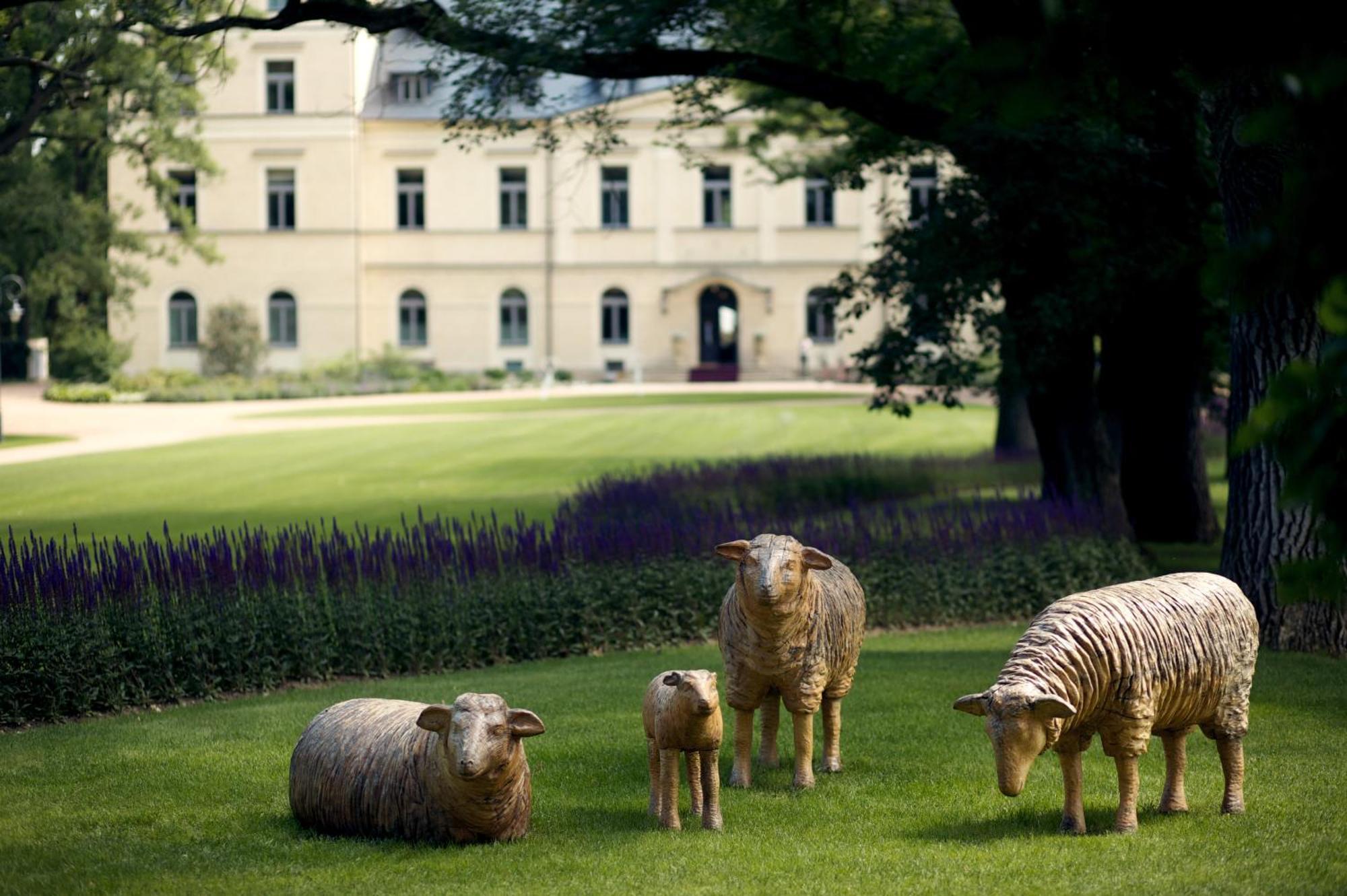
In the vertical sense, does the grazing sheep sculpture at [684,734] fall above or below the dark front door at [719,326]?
below

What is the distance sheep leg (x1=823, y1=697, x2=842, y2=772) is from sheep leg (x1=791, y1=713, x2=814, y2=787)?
352 millimetres

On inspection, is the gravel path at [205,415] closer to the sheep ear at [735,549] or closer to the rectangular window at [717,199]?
the rectangular window at [717,199]

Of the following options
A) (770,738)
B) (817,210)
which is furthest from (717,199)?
(770,738)

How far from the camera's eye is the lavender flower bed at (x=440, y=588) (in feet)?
33.7

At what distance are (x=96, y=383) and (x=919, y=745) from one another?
51.6 meters

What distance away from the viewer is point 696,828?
695 cm

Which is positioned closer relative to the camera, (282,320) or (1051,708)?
(1051,708)

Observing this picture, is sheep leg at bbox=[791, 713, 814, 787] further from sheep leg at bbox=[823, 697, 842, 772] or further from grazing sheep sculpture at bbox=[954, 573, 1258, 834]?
grazing sheep sculpture at bbox=[954, 573, 1258, 834]

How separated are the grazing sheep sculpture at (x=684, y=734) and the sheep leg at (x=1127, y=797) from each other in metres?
1.77

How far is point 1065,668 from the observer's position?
6312 mm

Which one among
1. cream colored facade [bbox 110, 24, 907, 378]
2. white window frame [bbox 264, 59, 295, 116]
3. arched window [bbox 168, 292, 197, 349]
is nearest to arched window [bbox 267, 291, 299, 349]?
cream colored facade [bbox 110, 24, 907, 378]

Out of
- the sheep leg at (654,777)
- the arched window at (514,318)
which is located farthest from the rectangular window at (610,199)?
the sheep leg at (654,777)

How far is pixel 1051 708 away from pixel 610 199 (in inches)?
2309

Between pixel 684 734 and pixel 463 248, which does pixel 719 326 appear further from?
pixel 684 734
